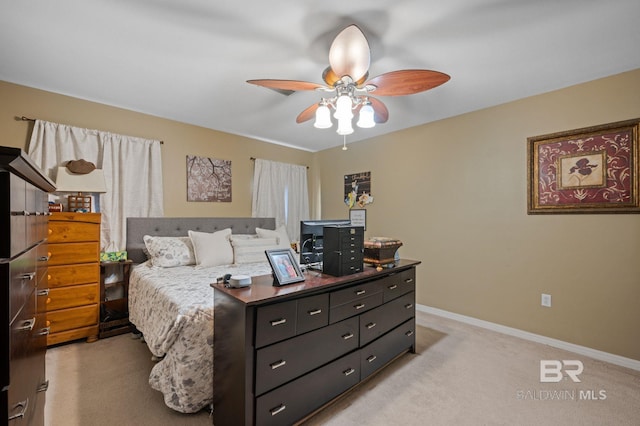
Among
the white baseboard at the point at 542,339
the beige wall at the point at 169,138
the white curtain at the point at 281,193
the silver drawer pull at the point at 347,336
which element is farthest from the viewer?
the white curtain at the point at 281,193

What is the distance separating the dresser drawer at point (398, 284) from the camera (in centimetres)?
219

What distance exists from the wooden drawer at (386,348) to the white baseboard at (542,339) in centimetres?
117

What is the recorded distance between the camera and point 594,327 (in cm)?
251

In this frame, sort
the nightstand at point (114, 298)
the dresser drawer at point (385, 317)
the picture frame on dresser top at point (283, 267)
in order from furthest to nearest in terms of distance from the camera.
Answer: the nightstand at point (114, 298), the dresser drawer at point (385, 317), the picture frame on dresser top at point (283, 267)

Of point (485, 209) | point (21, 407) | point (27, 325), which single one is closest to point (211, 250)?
point (27, 325)

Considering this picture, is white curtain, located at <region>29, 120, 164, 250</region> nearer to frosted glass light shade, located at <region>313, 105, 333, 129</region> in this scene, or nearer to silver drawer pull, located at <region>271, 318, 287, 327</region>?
frosted glass light shade, located at <region>313, 105, 333, 129</region>

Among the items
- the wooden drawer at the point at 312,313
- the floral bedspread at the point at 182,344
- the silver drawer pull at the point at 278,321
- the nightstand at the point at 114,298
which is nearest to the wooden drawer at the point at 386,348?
the wooden drawer at the point at 312,313

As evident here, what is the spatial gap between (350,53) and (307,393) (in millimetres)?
2034

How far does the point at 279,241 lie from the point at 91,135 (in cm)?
239

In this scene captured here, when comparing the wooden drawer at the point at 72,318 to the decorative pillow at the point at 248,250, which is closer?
the wooden drawer at the point at 72,318

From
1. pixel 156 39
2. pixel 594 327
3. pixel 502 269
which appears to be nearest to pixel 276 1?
pixel 156 39

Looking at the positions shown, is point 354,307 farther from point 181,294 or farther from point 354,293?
point 181,294

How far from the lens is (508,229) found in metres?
3.01

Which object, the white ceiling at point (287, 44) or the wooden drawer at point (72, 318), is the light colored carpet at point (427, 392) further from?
the white ceiling at point (287, 44)
